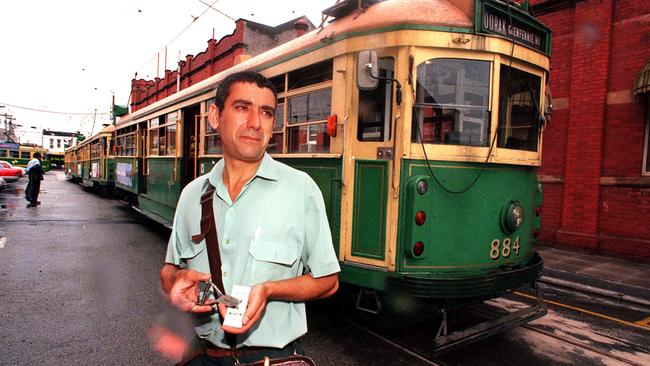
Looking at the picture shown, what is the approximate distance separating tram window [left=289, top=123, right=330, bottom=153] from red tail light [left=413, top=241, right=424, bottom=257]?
1373mm

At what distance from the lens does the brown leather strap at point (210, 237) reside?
4.66 ft

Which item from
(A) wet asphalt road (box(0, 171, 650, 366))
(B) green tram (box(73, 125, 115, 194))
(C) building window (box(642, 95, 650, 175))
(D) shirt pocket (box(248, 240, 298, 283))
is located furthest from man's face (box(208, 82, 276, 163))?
(B) green tram (box(73, 125, 115, 194))

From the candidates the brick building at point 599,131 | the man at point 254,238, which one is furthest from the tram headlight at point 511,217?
the brick building at point 599,131

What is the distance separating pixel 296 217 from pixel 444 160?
106 inches

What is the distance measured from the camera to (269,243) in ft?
4.74

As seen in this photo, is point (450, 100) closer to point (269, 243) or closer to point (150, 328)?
point (269, 243)

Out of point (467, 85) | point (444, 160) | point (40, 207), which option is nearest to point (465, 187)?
point (444, 160)

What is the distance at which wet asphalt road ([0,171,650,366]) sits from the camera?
12.3 feet

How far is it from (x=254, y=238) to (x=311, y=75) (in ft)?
11.5

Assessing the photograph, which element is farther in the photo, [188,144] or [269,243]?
[188,144]

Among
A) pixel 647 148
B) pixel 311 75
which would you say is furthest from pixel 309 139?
pixel 647 148

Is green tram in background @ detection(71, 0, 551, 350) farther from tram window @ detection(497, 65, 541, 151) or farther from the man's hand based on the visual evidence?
the man's hand

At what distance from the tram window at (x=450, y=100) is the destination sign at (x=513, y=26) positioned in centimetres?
38

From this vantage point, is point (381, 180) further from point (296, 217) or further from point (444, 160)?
point (296, 217)
